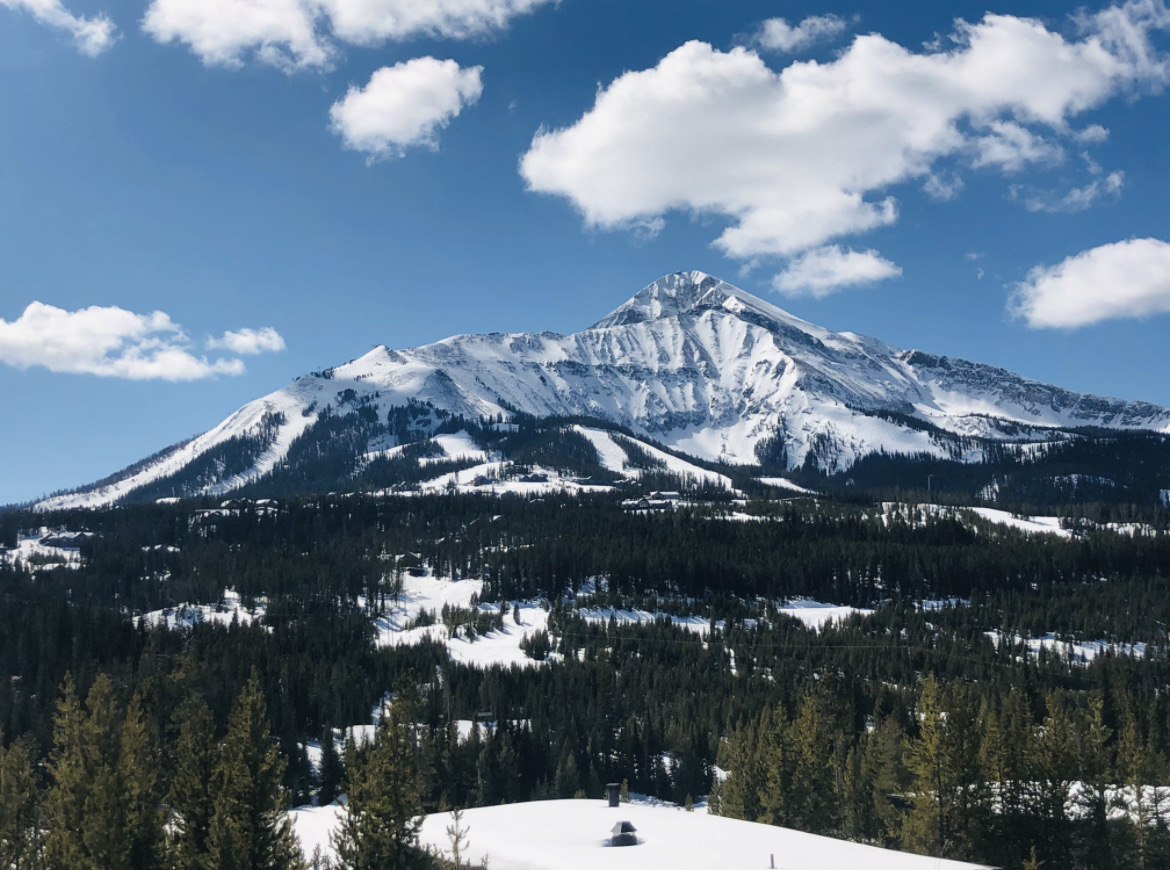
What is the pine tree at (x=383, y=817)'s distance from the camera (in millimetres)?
44906

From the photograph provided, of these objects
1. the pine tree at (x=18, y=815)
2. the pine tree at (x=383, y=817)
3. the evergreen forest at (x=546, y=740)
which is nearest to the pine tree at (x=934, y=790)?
the evergreen forest at (x=546, y=740)

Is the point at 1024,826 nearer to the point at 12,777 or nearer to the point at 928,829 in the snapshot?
the point at 928,829

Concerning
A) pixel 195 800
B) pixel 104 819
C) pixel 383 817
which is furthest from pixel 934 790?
pixel 104 819

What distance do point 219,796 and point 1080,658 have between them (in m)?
205

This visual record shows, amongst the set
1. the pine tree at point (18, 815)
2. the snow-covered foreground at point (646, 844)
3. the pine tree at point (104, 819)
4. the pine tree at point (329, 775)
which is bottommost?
the pine tree at point (329, 775)

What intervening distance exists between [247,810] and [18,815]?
23.4 meters

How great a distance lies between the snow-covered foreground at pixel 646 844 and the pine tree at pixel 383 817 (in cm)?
772

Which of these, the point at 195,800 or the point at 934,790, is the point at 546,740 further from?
the point at 195,800

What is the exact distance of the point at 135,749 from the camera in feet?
192

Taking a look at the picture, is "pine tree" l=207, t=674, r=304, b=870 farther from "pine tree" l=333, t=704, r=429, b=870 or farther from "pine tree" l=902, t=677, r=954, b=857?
"pine tree" l=902, t=677, r=954, b=857

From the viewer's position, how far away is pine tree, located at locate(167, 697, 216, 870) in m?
45.5

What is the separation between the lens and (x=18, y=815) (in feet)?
185

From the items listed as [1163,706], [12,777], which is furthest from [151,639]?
[1163,706]

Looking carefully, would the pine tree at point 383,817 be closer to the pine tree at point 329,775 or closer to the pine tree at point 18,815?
the pine tree at point 18,815
